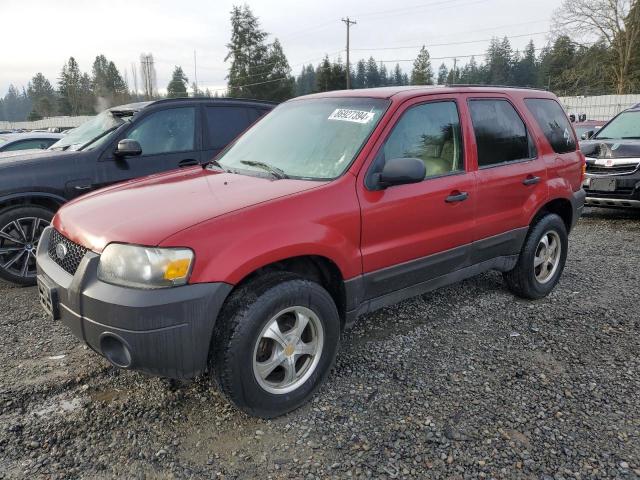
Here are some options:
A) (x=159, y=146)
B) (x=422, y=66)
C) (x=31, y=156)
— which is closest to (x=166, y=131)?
(x=159, y=146)

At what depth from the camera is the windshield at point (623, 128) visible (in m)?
8.31

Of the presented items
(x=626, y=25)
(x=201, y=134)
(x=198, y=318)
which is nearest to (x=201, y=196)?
(x=198, y=318)

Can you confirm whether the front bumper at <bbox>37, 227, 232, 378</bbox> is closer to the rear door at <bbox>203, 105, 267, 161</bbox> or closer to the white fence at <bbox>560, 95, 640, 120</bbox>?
the rear door at <bbox>203, 105, 267, 161</bbox>

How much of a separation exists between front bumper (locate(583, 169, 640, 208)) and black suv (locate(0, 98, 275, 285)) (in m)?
5.62

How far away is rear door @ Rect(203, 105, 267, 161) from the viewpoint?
573cm

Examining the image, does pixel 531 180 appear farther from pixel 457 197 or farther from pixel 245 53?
pixel 245 53

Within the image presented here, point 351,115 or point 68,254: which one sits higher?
point 351,115

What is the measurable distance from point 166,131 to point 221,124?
2.23ft

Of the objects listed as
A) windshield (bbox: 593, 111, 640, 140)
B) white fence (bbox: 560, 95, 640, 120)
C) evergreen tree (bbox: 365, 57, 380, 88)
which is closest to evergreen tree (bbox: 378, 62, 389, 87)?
evergreen tree (bbox: 365, 57, 380, 88)

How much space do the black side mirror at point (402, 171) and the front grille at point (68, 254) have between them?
1719 mm

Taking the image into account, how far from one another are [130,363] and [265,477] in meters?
0.83

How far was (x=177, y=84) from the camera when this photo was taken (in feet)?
277

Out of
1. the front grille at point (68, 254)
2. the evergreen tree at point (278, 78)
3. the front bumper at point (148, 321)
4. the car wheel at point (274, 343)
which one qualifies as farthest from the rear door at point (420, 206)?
the evergreen tree at point (278, 78)

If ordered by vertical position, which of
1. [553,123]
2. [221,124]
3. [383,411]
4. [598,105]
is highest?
[598,105]
